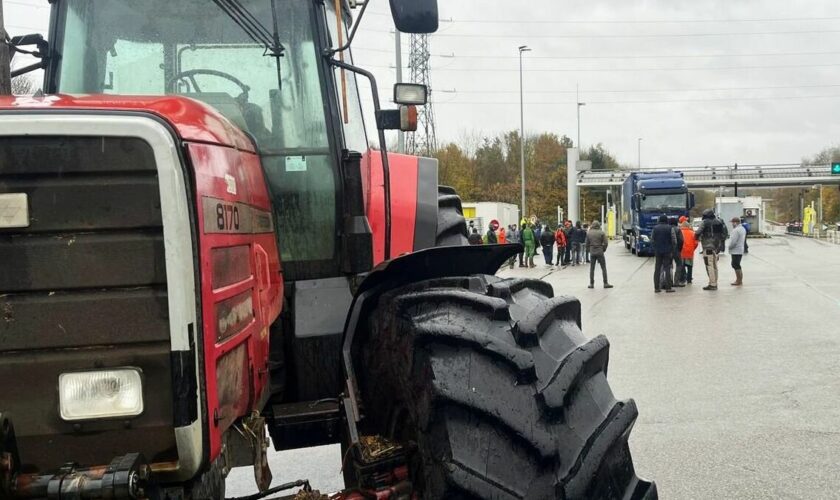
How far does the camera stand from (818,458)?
18.2 ft

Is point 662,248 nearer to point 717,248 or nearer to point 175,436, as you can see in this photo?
point 717,248

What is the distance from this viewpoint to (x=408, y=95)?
4.02 meters

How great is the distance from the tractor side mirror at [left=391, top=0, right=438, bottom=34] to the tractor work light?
64 cm

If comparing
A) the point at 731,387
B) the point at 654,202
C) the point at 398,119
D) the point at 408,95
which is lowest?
the point at 731,387

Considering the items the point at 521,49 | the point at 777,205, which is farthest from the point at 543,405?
the point at 777,205

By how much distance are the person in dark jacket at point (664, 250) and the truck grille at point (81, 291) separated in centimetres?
1684

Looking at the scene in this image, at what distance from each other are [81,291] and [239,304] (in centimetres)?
57

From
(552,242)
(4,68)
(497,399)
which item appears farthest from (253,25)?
(552,242)

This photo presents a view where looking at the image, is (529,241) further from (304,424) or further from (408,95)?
(304,424)

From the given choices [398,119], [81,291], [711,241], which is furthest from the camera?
[711,241]

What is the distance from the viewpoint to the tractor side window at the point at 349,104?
145 inches

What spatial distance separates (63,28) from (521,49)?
1650 inches

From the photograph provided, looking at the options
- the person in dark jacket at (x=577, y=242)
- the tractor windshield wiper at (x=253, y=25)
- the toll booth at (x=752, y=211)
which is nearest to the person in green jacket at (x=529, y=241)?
the person in dark jacket at (x=577, y=242)

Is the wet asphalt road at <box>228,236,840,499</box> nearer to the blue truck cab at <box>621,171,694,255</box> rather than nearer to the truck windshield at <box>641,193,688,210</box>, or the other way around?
the blue truck cab at <box>621,171,694,255</box>
